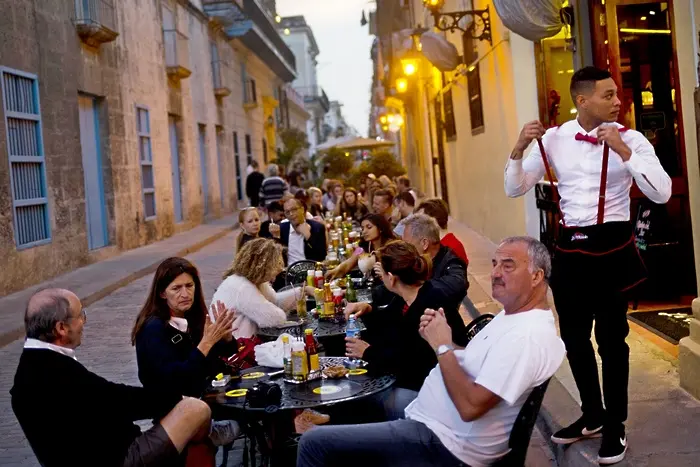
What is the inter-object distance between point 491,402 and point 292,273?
574 centimetres

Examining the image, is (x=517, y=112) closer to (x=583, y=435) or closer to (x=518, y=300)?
(x=583, y=435)

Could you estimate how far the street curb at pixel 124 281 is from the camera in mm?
9578

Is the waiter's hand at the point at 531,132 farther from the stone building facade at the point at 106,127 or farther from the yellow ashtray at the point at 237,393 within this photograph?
the stone building facade at the point at 106,127

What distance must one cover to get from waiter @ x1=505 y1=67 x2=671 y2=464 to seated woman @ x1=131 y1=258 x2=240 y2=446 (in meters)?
1.69

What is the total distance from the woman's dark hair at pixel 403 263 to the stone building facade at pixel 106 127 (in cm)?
892

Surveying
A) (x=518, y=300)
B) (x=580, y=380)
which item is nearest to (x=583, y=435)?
(x=580, y=380)

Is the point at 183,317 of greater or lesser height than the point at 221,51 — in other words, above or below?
below

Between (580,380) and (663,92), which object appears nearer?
(580,380)

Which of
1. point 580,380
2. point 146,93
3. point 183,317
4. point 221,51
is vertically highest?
point 221,51

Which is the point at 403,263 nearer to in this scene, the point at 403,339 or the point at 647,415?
the point at 403,339

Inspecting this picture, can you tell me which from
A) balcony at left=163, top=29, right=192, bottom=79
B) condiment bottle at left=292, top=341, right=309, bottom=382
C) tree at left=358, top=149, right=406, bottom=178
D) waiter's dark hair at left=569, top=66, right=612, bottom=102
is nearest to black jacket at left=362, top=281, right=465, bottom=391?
condiment bottle at left=292, top=341, right=309, bottom=382

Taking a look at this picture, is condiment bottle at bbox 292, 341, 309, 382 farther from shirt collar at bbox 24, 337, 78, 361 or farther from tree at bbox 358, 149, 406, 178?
tree at bbox 358, 149, 406, 178

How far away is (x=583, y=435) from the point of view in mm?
4691

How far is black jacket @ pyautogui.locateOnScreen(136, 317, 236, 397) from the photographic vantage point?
4266 millimetres
